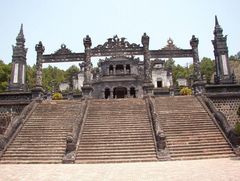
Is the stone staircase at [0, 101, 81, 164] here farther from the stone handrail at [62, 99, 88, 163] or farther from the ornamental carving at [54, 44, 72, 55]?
the ornamental carving at [54, 44, 72, 55]

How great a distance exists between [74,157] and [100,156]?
1.21 m

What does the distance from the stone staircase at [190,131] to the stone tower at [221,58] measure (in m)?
8.52

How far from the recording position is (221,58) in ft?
88.8

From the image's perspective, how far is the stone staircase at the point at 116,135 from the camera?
42.2 feet

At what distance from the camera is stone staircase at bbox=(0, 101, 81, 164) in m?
13.1

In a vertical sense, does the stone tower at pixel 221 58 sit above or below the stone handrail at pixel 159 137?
above

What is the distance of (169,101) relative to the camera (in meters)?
19.8

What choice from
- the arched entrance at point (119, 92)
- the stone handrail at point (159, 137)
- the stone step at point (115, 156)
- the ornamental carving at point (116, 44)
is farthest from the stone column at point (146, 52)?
the arched entrance at point (119, 92)

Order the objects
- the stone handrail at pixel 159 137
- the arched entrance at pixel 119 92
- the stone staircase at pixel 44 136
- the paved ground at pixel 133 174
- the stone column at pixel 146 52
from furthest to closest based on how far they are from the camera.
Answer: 1. the arched entrance at pixel 119 92
2. the stone column at pixel 146 52
3. the stone staircase at pixel 44 136
4. the stone handrail at pixel 159 137
5. the paved ground at pixel 133 174

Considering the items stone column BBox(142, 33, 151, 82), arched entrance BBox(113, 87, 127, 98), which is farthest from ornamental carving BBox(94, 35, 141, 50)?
arched entrance BBox(113, 87, 127, 98)

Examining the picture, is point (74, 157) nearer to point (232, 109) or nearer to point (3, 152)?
point (3, 152)

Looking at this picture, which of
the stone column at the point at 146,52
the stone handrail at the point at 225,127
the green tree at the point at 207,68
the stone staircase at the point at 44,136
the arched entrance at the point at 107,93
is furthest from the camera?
the green tree at the point at 207,68

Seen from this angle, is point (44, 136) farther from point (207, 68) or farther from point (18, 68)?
point (207, 68)

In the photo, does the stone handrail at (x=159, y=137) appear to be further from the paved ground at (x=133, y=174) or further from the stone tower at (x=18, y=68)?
the stone tower at (x=18, y=68)
